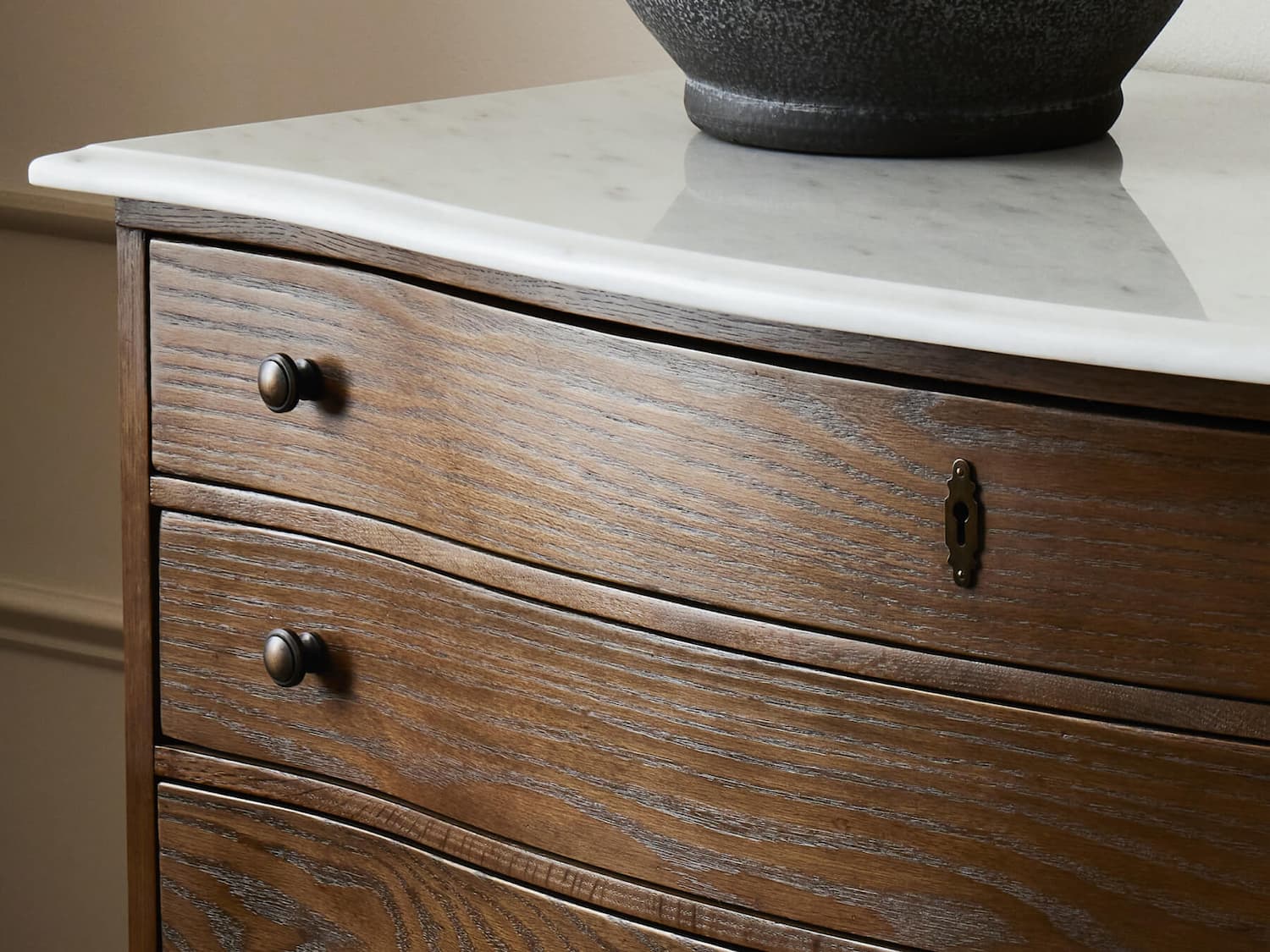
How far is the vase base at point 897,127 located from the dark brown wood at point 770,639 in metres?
0.27

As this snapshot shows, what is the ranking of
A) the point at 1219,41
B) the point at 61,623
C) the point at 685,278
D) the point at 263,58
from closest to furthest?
1. the point at 685,278
2. the point at 1219,41
3. the point at 263,58
4. the point at 61,623

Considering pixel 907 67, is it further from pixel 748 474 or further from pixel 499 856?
pixel 499 856

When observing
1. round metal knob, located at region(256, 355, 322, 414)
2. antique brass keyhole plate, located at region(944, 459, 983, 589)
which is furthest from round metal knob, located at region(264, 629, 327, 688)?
antique brass keyhole plate, located at region(944, 459, 983, 589)

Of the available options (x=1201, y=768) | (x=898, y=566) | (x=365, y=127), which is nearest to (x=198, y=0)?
(x=365, y=127)

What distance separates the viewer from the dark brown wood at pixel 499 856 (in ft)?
1.90

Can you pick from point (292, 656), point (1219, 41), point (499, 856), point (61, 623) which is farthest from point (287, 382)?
point (61, 623)

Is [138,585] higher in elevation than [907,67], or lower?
lower

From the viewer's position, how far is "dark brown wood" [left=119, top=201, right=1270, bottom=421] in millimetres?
473

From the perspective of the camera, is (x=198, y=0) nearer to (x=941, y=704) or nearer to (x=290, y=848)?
(x=290, y=848)

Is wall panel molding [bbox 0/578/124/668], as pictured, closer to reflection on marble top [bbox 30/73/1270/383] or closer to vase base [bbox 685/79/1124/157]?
reflection on marble top [bbox 30/73/1270/383]

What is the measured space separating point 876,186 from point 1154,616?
25 cm

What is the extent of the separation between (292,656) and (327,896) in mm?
129

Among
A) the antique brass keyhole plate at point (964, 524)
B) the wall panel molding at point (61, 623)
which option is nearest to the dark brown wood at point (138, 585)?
the antique brass keyhole plate at point (964, 524)

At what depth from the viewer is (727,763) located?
564 mm
